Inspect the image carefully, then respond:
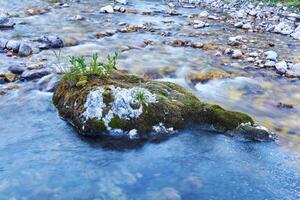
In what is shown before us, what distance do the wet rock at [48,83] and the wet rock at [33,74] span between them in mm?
334

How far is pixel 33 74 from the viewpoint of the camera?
11.4 metres

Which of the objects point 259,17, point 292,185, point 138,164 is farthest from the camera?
point 259,17

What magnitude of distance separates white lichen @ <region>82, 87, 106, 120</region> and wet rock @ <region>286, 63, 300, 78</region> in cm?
637

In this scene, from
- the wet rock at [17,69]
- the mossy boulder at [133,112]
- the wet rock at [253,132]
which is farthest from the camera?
the wet rock at [17,69]

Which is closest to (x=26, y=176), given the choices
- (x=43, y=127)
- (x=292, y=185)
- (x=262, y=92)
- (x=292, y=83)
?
(x=43, y=127)

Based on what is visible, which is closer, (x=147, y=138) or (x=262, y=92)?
(x=147, y=138)

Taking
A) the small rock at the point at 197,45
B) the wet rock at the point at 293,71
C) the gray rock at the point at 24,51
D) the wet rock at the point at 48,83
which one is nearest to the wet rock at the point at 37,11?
the gray rock at the point at 24,51

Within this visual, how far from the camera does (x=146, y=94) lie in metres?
8.79

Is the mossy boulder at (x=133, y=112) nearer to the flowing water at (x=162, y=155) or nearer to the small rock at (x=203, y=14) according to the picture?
the flowing water at (x=162, y=155)

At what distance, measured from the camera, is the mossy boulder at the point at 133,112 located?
838cm

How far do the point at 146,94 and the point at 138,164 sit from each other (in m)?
1.71

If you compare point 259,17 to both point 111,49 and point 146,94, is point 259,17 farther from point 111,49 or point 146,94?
point 146,94

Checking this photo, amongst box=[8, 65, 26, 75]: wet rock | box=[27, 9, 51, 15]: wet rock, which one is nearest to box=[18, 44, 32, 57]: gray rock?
box=[8, 65, 26, 75]: wet rock

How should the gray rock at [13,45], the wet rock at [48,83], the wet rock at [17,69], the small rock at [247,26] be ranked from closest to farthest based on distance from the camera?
the wet rock at [48,83]
the wet rock at [17,69]
the gray rock at [13,45]
the small rock at [247,26]
